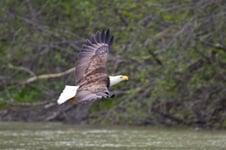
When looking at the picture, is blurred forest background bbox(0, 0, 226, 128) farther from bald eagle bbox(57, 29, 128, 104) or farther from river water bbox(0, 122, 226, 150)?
bald eagle bbox(57, 29, 128, 104)

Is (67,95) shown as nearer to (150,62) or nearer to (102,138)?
(102,138)

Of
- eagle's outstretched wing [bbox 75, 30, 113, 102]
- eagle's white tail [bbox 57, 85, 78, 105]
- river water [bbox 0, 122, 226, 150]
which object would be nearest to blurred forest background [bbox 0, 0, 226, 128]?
river water [bbox 0, 122, 226, 150]

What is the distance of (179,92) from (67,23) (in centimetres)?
301

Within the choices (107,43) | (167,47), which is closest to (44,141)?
(107,43)

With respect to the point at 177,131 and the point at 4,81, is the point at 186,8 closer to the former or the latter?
the point at 177,131

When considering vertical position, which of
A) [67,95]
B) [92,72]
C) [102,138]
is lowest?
[102,138]

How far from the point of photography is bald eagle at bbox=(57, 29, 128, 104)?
927 cm

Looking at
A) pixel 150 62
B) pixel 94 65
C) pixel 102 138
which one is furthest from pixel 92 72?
pixel 150 62

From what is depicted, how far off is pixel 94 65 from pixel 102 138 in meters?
2.47

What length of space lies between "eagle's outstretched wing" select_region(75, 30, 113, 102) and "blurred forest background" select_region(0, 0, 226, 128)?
405 centimetres

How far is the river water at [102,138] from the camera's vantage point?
1117cm

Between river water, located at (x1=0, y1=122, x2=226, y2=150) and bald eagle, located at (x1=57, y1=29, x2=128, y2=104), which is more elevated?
bald eagle, located at (x1=57, y1=29, x2=128, y2=104)

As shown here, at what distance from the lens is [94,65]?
10.0 metres

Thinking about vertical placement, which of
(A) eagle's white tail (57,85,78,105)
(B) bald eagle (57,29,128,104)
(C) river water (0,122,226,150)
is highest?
(B) bald eagle (57,29,128,104)
